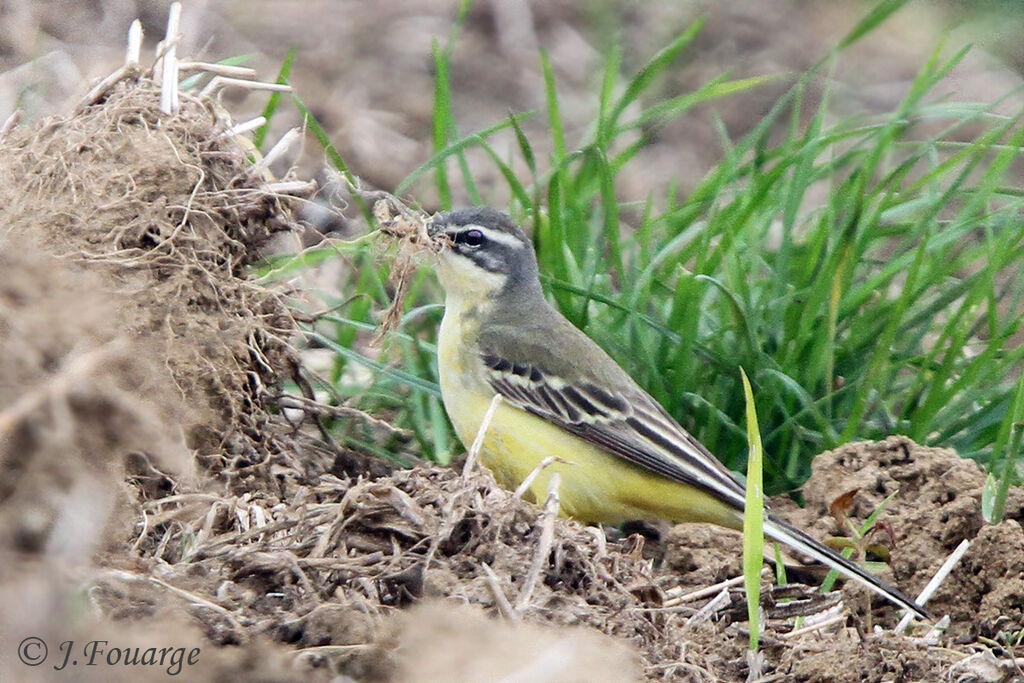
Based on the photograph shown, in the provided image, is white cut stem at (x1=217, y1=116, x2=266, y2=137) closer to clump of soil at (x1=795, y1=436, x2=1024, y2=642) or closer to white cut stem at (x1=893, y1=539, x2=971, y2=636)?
clump of soil at (x1=795, y1=436, x2=1024, y2=642)

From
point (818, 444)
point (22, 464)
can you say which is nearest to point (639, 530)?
point (818, 444)

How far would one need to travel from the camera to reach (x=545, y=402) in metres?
6.26

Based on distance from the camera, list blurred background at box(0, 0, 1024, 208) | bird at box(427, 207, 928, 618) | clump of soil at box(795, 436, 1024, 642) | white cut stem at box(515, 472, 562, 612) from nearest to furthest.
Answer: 1. white cut stem at box(515, 472, 562, 612)
2. clump of soil at box(795, 436, 1024, 642)
3. bird at box(427, 207, 928, 618)
4. blurred background at box(0, 0, 1024, 208)

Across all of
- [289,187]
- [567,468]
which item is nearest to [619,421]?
[567,468]

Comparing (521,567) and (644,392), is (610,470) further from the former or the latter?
(521,567)

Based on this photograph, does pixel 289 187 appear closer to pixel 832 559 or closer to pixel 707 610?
pixel 707 610

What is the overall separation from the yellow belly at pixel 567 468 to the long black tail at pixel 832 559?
1.91 feet

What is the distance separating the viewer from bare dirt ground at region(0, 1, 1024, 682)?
308cm

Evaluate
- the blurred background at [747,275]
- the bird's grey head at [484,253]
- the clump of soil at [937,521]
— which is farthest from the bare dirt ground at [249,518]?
the bird's grey head at [484,253]

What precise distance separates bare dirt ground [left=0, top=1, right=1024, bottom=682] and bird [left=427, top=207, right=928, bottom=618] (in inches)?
11.7

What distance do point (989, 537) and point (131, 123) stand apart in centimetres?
379

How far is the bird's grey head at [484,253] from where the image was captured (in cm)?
650

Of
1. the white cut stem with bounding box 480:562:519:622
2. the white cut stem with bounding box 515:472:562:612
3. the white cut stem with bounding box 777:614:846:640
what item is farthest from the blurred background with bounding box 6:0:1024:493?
the white cut stem with bounding box 480:562:519:622

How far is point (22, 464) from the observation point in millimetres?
3033
